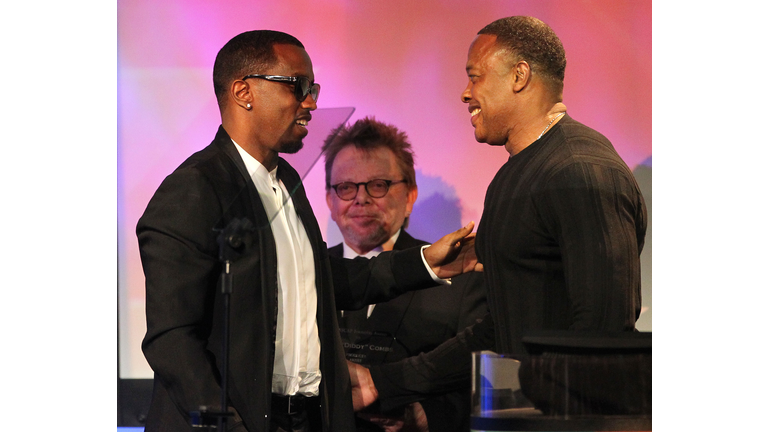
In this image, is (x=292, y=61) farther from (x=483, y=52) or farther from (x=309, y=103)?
(x=483, y=52)

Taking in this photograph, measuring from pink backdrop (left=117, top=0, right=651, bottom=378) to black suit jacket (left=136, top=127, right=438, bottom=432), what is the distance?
0.12m

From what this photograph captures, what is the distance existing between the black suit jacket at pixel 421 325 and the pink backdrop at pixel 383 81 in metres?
0.19

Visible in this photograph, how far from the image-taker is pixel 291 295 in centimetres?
225

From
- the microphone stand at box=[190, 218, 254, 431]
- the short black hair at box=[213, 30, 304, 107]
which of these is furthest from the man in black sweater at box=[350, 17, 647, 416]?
the short black hair at box=[213, 30, 304, 107]

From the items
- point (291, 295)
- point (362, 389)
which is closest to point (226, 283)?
point (291, 295)

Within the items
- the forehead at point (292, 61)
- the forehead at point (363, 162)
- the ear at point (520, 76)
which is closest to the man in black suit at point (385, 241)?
the forehead at point (363, 162)

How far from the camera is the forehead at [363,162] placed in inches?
92.9

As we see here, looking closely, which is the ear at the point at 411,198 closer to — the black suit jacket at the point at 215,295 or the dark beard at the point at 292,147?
the black suit jacket at the point at 215,295

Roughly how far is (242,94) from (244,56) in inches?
4.9

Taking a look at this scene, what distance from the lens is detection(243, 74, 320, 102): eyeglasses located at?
2.29 metres

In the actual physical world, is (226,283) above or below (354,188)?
below
